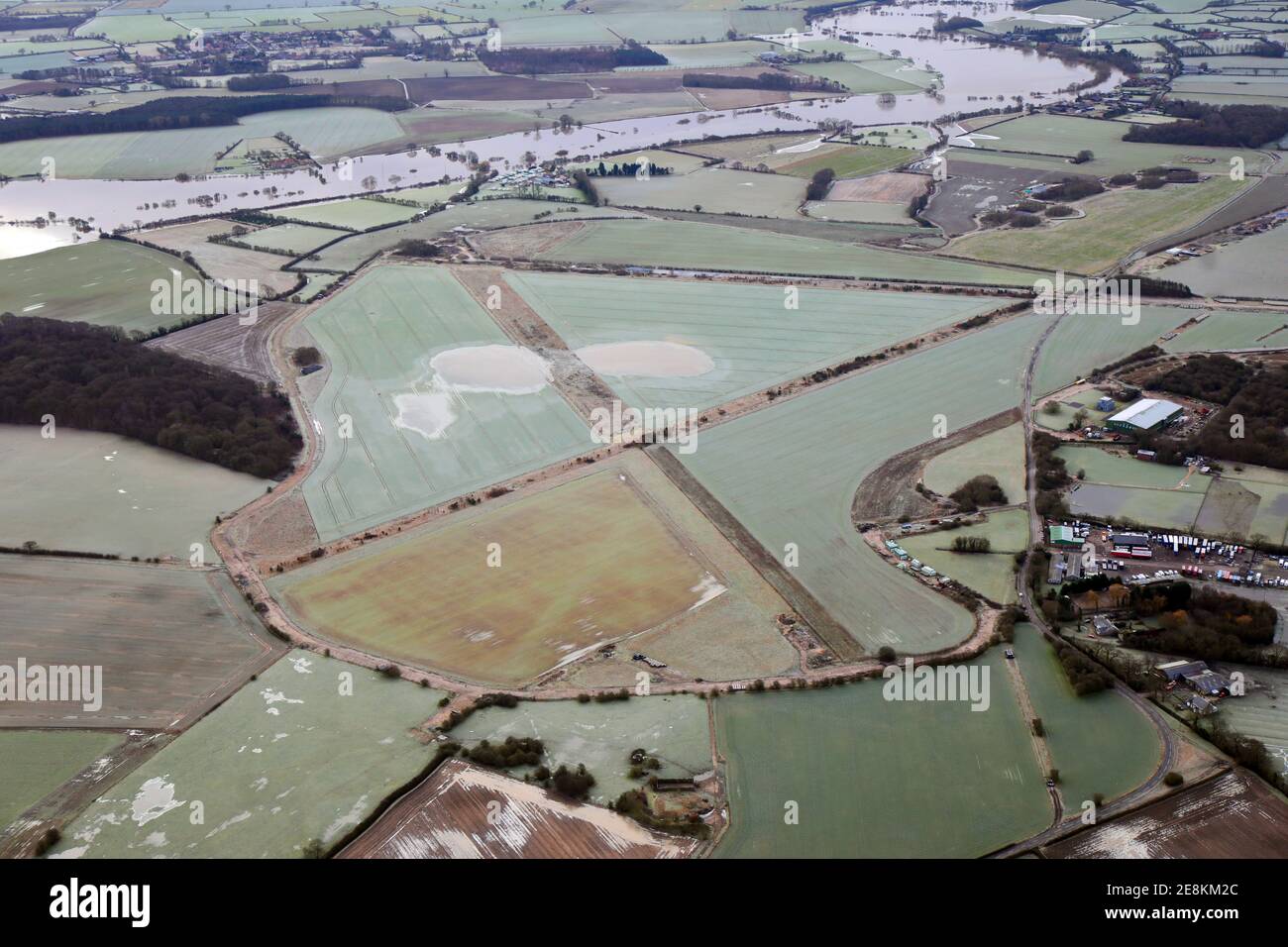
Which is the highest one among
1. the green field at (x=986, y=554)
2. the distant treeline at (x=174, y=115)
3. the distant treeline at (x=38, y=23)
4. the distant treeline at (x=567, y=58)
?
the distant treeline at (x=38, y=23)

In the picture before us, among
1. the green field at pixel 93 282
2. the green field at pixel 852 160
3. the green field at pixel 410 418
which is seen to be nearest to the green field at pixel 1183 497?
the green field at pixel 410 418

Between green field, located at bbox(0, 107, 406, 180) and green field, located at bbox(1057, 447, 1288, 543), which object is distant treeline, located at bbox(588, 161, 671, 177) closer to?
green field, located at bbox(0, 107, 406, 180)

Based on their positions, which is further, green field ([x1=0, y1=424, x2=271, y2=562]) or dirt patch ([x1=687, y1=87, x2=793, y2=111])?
dirt patch ([x1=687, y1=87, x2=793, y2=111])

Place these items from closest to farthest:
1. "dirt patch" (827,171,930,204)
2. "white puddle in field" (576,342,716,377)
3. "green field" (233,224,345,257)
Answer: "white puddle in field" (576,342,716,377)
"green field" (233,224,345,257)
"dirt patch" (827,171,930,204)

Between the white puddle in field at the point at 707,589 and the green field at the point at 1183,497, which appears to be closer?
the white puddle in field at the point at 707,589

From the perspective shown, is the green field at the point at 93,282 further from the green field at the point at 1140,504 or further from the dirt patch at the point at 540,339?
the green field at the point at 1140,504

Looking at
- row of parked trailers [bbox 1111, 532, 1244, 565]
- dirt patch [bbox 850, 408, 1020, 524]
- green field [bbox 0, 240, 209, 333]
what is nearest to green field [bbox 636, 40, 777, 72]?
green field [bbox 0, 240, 209, 333]

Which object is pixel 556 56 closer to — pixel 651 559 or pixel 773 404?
pixel 773 404
